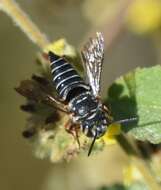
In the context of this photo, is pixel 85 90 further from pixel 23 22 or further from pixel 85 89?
pixel 23 22

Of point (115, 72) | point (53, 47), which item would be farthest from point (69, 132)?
point (115, 72)

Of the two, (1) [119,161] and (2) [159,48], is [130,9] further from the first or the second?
(1) [119,161]

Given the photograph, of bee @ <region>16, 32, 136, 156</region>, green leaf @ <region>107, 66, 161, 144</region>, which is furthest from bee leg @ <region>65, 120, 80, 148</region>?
green leaf @ <region>107, 66, 161, 144</region>

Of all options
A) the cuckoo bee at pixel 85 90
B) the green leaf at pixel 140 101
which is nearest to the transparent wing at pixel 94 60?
the cuckoo bee at pixel 85 90

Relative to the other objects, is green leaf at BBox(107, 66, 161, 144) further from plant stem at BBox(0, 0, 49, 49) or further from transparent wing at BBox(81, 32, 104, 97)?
plant stem at BBox(0, 0, 49, 49)

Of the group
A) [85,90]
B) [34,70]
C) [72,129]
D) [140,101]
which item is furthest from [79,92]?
[34,70]
